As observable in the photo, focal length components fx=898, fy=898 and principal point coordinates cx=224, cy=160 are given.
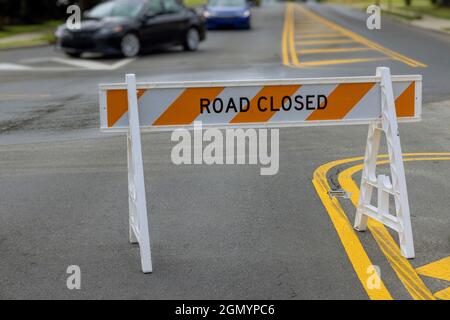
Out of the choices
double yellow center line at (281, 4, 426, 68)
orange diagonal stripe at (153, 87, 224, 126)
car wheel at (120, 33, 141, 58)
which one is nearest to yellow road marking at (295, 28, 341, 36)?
double yellow center line at (281, 4, 426, 68)

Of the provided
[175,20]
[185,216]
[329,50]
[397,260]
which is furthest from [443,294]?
[175,20]

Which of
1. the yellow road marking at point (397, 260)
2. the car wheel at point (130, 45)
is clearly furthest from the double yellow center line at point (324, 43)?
the yellow road marking at point (397, 260)

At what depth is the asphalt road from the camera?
19.1 feet

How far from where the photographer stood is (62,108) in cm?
1452

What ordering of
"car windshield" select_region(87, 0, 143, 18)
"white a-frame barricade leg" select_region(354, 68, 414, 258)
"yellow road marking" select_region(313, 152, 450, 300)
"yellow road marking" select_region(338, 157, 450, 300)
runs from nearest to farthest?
"yellow road marking" select_region(338, 157, 450, 300) < "yellow road marking" select_region(313, 152, 450, 300) < "white a-frame barricade leg" select_region(354, 68, 414, 258) < "car windshield" select_region(87, 0, 143, 18)

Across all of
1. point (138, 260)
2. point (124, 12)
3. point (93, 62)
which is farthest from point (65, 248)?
point (124, 12)

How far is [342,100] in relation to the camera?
6703mm

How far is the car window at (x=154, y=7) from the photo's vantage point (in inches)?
965

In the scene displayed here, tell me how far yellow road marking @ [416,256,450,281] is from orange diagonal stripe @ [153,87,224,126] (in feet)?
6.29

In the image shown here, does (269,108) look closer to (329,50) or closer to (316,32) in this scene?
(329,50)

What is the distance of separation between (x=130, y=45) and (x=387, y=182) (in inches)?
699

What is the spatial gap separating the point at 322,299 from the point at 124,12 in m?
19.6

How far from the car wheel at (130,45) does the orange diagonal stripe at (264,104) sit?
17367 mm

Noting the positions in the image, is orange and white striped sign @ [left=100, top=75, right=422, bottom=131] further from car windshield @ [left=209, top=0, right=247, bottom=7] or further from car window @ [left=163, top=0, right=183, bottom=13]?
car windshield @ [left=209, top=0, right=247, bottom=7]
